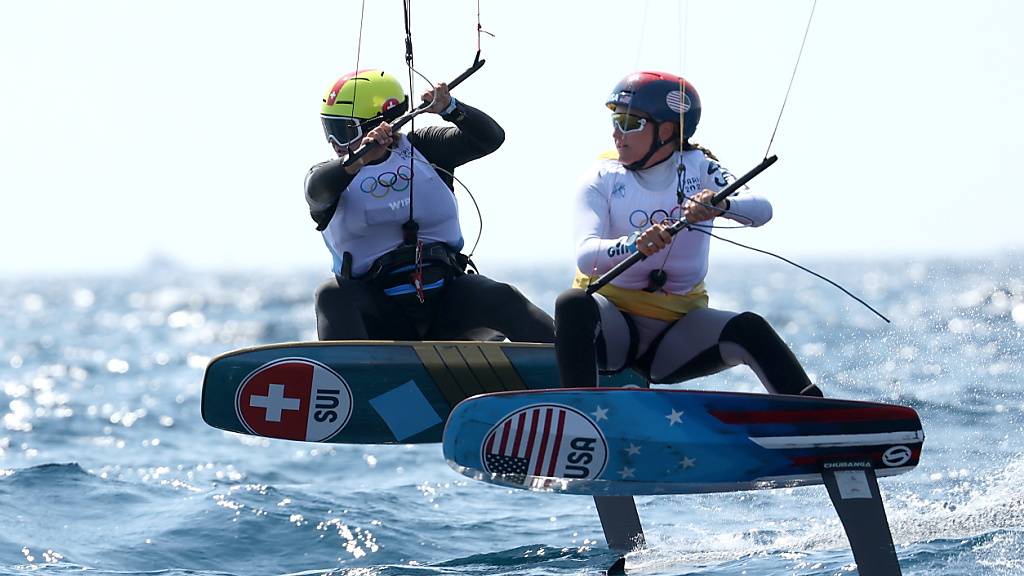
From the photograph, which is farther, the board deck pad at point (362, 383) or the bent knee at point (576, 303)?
the board deck pad at point (362, 383)

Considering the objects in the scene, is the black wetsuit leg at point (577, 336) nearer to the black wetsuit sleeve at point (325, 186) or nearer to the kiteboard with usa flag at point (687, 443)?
the kiteboard with usa flag at point (687, 443)

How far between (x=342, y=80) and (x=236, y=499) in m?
2.81

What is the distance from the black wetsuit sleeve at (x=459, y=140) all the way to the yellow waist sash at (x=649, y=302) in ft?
3.26

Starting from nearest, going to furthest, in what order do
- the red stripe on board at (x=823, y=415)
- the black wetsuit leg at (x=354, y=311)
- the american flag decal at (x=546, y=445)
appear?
1. the red stripe on board at (x=823, y=415)
2. the american flag decal at (x=546, y=445)
3. the black wetsuit leg at (x=354, y=311)

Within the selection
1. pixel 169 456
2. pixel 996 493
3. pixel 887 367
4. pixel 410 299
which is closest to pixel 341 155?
pixel 410 299

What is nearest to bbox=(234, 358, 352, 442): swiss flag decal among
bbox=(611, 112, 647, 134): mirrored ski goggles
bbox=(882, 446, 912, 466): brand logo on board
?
bbox=(611, 112, 647, 134): mirrored ski goggles

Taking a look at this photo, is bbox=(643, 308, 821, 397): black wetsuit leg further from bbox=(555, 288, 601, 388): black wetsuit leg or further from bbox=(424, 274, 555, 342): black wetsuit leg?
bbox=(424, 274, 555, 342): black wetsuit leg

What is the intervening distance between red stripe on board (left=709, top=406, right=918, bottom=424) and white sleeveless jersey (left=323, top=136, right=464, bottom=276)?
72.2 inches

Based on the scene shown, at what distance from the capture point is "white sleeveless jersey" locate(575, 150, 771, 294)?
197 inches

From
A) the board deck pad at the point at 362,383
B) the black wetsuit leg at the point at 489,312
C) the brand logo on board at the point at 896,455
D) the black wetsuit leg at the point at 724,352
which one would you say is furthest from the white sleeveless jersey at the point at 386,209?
the brand logo on board at the point at 896,455

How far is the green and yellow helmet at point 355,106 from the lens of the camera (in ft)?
19.2

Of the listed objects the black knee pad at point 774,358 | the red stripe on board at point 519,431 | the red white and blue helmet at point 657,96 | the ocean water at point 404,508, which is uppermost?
the red white and blue helmet at point 657,96

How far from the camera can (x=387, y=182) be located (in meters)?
5.89

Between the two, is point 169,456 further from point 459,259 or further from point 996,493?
point 996,493
